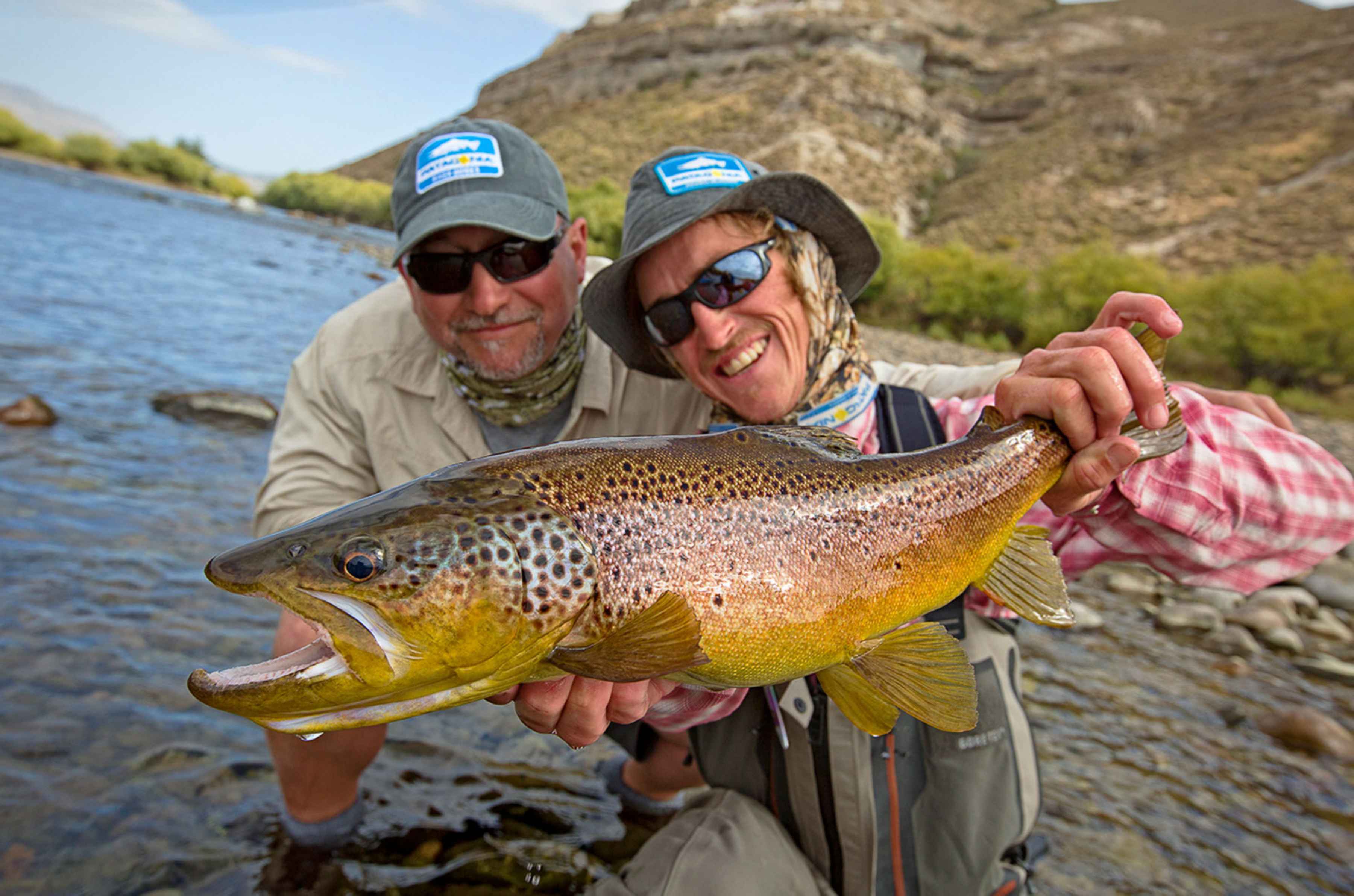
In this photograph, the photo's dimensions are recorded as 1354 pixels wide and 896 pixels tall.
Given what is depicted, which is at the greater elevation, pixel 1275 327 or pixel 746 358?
pixel 1275 327

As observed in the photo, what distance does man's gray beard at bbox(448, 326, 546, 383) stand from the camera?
3621 mm

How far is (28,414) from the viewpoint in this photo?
8086mm

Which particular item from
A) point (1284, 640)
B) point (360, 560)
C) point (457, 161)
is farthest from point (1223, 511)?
point (1284, 640)

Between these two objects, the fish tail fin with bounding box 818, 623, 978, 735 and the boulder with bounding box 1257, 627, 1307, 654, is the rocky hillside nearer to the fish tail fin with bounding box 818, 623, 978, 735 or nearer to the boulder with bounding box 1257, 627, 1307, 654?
the boulder with bounding box 1257, 627, 1307, 654

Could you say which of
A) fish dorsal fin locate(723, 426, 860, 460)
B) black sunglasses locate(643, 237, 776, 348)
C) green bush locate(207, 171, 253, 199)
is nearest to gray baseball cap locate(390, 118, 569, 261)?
black sunglasses locate(643, 237, 776, 348)

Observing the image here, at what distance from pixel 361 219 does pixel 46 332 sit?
78.9 meters

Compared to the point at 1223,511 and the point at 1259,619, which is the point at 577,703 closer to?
the point at 1223,511

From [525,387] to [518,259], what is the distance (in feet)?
1.97

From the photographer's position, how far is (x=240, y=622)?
5297 mm

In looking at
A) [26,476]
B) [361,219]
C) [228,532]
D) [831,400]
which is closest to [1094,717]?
[831,400]

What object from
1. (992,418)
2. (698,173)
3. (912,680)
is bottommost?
(912,680)

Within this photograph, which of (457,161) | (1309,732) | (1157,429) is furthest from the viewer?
(1309,732)

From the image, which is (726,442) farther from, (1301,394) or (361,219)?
(361,219)

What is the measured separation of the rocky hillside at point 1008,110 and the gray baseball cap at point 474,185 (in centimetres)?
4327
